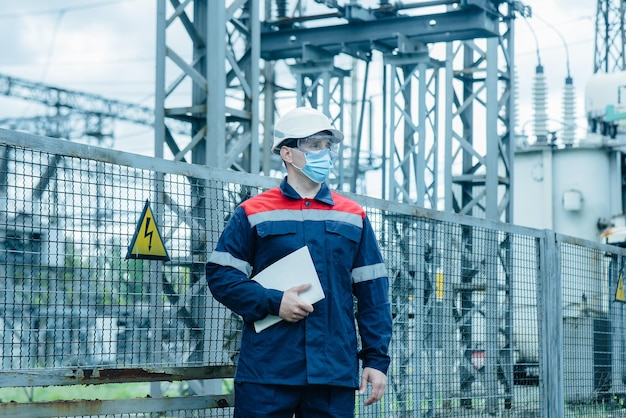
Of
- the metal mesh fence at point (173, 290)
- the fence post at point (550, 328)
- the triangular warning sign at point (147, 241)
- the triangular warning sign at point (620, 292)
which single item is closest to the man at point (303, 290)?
the triangular warning sign at point (147, 241)

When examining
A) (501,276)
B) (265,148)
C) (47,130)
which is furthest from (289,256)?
(47,130)

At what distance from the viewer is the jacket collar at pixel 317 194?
450 centimetres

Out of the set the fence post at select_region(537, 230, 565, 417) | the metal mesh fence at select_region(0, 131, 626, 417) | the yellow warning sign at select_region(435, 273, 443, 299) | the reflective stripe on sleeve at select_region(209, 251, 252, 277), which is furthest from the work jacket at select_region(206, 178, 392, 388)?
the fence post at select_region(537, 230, 565, 417)

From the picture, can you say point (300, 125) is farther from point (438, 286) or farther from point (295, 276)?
point (438, 286)

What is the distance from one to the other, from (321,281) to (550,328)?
421cm

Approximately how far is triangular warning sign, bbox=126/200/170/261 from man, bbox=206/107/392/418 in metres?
0.43

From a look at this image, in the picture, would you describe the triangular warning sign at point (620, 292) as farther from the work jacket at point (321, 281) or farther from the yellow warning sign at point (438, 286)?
the work jacket at point (321, 281)

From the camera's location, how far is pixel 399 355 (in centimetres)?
662

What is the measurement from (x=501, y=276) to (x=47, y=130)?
134 ft

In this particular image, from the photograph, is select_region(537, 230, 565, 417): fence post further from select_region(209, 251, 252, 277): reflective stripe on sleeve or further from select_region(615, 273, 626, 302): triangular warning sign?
select_region(209, 251, 252, 277): reflective stripe on sleeve

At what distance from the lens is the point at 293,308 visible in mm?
4305

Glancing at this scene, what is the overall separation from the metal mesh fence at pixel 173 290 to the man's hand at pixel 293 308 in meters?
0.81

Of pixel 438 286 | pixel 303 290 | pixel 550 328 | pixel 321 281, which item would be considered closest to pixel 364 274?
pixel 321 281

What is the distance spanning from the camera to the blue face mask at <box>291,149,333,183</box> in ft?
14.8
